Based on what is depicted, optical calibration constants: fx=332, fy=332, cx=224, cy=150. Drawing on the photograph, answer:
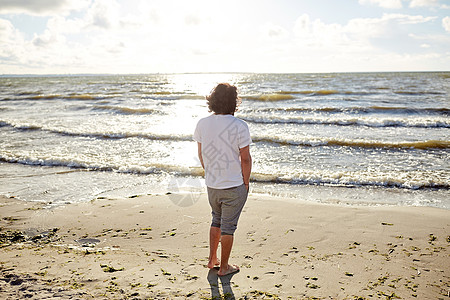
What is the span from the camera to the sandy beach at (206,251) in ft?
10.7

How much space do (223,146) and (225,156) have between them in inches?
4.1

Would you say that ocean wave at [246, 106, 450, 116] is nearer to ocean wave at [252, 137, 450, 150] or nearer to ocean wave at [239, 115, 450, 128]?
ocean wave at [239, 115, 450, 128]

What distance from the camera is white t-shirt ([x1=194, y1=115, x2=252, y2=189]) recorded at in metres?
3.28

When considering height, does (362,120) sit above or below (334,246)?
above

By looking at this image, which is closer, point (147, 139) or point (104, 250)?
point (104, 250)

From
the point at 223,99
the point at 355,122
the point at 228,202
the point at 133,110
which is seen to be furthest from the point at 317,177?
the point at 133,110

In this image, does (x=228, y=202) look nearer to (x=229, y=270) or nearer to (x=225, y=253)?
(x=225, y=253)

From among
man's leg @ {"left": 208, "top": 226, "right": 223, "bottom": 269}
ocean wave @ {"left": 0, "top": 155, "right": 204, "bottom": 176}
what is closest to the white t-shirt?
man's leg @ {"left": 208, "top": 226, "right": 223, "bottom": 269}

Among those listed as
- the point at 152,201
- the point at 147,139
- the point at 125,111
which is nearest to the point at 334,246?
the point at 152,201

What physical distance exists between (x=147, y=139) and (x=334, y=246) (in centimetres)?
983

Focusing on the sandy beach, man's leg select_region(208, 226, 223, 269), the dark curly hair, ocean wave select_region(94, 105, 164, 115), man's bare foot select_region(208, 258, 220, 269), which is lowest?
the sandy beach

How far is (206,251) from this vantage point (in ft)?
13.9

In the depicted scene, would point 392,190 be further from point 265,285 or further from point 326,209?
point 265,285

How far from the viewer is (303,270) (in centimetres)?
366
